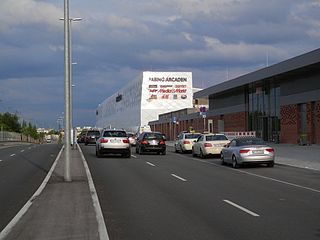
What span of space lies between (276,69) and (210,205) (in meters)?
31.1

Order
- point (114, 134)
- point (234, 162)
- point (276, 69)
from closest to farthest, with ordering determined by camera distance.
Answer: point (234, 162)
point (114, 134)
point (276, 69)

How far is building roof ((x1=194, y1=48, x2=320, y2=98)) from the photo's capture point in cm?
3584

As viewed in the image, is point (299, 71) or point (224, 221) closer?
point (224, 221)

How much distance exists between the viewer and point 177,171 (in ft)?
71.2

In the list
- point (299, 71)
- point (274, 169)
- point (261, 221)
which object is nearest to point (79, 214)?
point (261, 221)

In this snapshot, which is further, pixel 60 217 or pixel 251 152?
pixel 251 152

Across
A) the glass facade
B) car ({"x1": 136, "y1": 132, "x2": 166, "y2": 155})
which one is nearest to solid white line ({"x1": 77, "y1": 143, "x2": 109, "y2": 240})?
car ({"x1": 136, "y1": 132, "x2": 166, "y2": 155})

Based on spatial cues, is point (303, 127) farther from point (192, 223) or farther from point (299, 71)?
point (192, 223)

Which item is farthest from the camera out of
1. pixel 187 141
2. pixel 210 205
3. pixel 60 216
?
pixel 187 141

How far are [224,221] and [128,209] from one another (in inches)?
96.3

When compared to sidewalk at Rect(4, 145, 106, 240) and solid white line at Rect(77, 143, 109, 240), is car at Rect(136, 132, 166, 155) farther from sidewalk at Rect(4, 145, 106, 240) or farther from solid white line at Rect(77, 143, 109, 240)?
sidewalk at Rect(4, 145, 106, 240)

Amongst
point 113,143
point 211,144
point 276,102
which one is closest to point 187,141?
point 211,144

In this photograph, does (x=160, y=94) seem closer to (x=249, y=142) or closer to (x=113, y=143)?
(x=113, y=143)

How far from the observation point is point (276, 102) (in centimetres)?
4747
